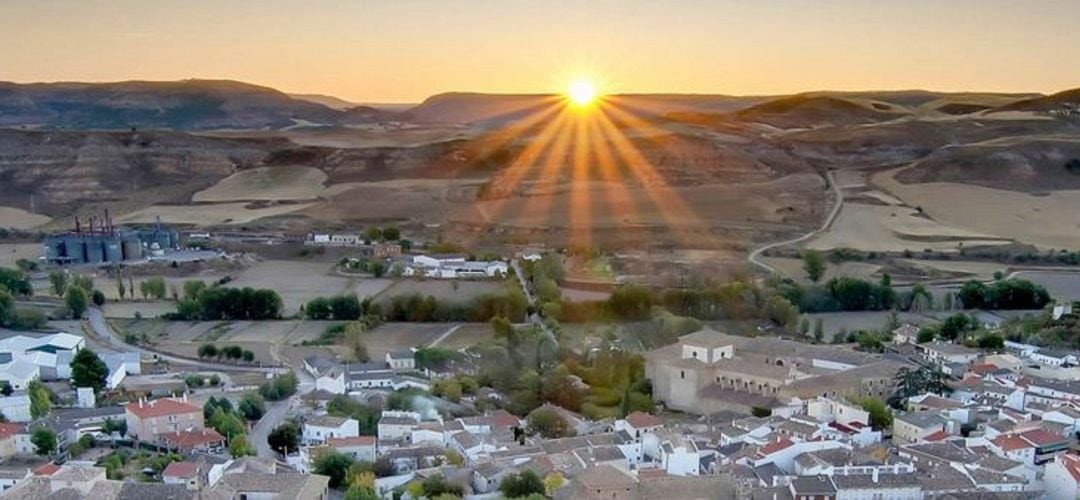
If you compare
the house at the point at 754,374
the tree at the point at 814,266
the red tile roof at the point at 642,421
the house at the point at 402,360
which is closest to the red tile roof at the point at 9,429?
the house at the point at 402,360

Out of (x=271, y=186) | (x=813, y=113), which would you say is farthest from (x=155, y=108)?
(x=813, y=113)

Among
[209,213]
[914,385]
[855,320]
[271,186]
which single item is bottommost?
[855,320]

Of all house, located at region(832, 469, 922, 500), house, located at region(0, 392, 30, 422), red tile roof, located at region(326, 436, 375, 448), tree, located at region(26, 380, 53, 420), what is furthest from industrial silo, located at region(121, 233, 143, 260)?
house, located at region(832, 469, 922, 500)

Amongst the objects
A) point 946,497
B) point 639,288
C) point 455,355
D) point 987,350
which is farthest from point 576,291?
point 946,497

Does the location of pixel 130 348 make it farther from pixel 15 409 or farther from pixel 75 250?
pixel 75 250

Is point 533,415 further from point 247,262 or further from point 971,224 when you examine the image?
point 971,224

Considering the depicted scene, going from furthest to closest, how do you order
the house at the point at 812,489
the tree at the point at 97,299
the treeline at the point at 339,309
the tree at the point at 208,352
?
the tree at the point at 97,299 < the treeline at the point at 339,309 < the tree at the point at 208,352 < the house at the point at 812,489

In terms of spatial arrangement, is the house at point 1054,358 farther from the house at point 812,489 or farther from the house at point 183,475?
the house at point 183,475
